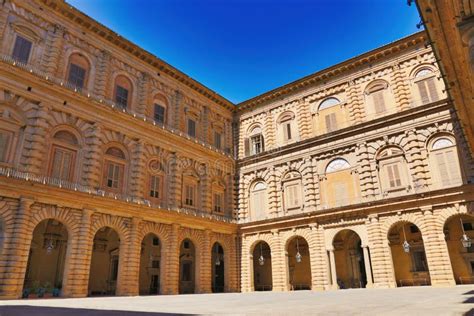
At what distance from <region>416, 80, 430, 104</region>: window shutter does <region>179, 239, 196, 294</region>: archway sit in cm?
1929

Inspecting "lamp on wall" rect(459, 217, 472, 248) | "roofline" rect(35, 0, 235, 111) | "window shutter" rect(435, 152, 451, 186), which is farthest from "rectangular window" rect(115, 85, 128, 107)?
"lamp on wall" rect(459, 217, 472, 248)

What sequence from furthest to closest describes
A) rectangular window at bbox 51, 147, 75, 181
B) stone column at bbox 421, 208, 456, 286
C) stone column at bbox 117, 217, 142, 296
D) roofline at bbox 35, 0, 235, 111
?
roofline at bbox 35, 0, 235, 111
stone column at bbox 117, 217, 142, 296
stone column at bbox 421, 208, 456, 286
rectangular window at bbox 51, 147, 75, 181

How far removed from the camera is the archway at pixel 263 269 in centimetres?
2919

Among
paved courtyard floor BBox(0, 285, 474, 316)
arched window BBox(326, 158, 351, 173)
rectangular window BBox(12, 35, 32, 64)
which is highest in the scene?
rectangular window BBox(12, 35, 32, 64)

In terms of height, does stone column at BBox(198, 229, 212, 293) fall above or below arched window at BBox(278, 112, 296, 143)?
below

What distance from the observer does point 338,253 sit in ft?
86.4

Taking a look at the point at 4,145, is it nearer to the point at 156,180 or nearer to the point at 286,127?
the point at 156,180

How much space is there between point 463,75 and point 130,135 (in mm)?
18479

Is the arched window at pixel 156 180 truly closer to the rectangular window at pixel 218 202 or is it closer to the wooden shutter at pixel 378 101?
the rectangular window at pixel 218 202

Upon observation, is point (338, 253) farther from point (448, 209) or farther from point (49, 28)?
point (49, 28)

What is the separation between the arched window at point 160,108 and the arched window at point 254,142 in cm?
838

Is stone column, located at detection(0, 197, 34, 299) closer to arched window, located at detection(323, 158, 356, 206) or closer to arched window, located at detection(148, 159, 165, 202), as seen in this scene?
arched window, located at detection(148, 159, 165, 202)

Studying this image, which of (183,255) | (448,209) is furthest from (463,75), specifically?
(183,255)

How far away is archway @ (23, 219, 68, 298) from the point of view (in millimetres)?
21047
